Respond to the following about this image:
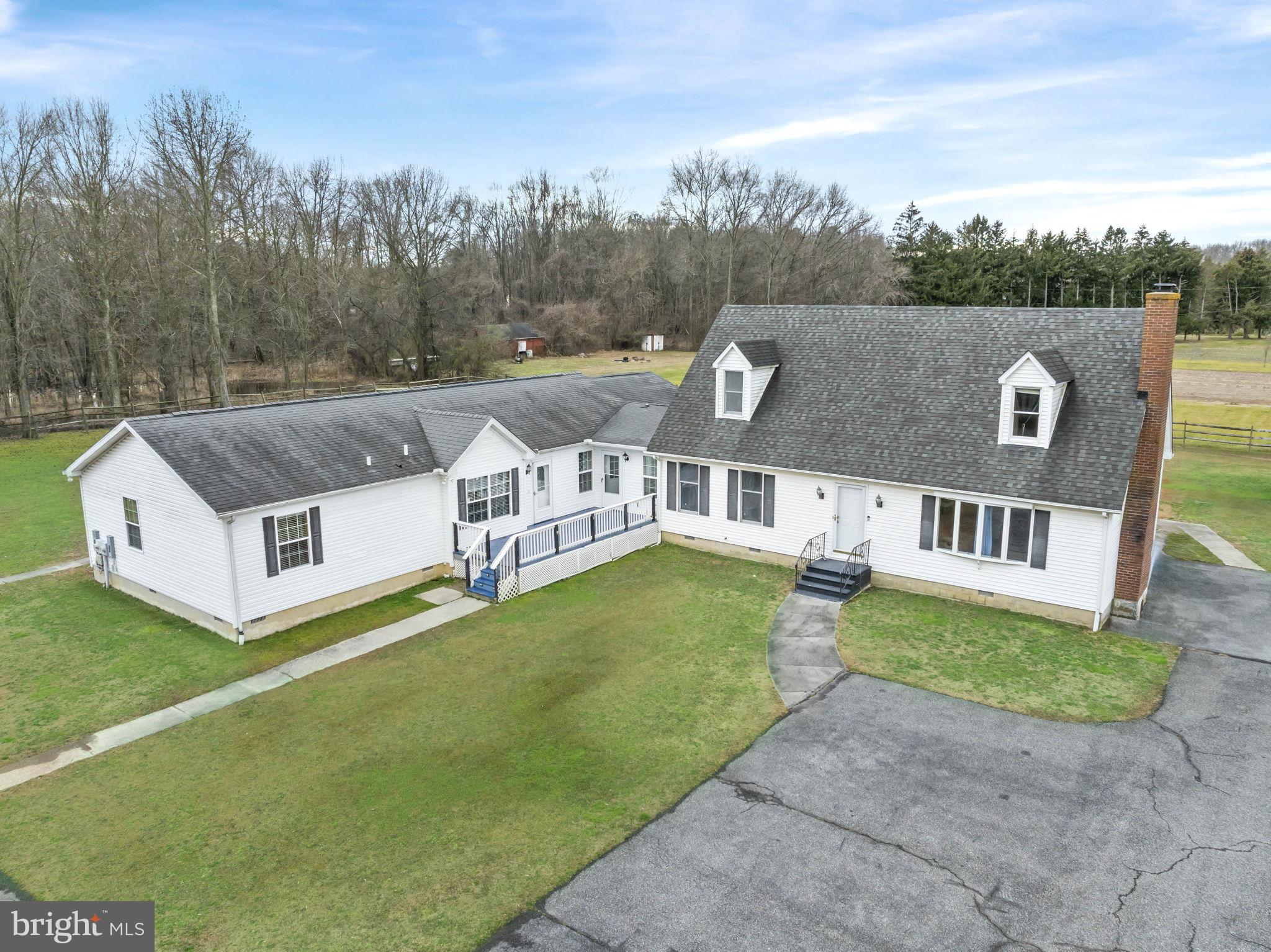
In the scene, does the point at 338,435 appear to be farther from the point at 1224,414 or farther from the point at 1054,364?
the point at 1224,414

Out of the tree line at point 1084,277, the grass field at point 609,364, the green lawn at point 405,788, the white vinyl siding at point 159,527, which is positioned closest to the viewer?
the green lawn at point 405,788

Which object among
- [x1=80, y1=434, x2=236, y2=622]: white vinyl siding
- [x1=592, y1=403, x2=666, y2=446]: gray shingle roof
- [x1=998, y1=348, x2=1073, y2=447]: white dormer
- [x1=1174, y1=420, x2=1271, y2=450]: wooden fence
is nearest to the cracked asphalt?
[x1=998, y1=348, x2=1073, y2=447]: white dormer

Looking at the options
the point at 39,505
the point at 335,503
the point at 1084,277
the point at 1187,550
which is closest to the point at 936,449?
the point at 1187,550

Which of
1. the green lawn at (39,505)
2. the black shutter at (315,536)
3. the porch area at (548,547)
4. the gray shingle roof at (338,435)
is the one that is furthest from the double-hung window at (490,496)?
the green lawn at (39,505)

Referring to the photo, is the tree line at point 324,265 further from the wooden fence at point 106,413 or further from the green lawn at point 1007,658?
the green lawn at point 1007,658

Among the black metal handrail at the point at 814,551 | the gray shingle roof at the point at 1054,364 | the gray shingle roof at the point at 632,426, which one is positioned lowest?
the black metal handrail at the point at 814,551

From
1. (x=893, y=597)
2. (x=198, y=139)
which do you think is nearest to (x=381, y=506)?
(x=893, y=597)
